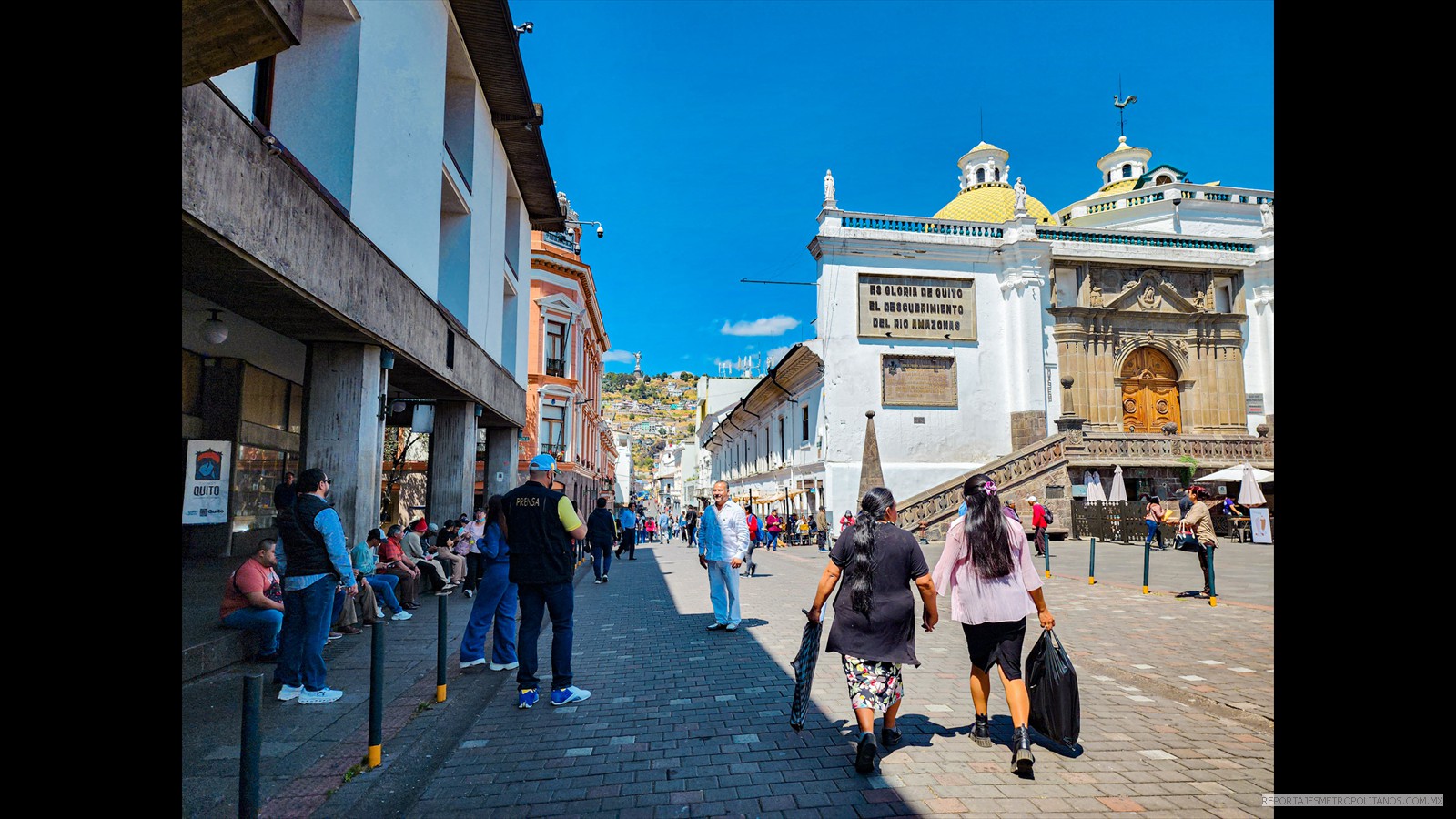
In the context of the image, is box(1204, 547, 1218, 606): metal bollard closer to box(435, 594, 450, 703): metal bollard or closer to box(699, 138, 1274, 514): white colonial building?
box(435, 594, 450, 703): metal bollard

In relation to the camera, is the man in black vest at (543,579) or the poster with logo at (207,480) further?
the poster with logo at (207,480)

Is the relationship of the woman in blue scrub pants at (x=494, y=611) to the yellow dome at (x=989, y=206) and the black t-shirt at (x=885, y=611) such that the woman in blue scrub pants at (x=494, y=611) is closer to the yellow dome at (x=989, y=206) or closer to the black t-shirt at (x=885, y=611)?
the black t-shirt at (x=885, y=611)

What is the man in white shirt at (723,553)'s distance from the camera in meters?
9.07

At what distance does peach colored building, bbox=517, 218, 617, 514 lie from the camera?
29375 millimetres

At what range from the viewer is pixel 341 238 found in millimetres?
7312

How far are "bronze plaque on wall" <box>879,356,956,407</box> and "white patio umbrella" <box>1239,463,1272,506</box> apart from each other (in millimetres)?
11647

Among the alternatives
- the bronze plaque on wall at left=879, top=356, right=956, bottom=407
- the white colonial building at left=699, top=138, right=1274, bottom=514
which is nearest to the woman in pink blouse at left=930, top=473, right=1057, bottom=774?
the white colonial building at left=699, top=138, right=1274, bottom=514

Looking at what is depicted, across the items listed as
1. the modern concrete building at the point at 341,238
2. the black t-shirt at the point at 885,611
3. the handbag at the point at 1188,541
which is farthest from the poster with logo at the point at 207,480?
the handbag at the point at 1188,541

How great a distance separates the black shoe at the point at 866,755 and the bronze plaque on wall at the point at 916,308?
81.0 feet

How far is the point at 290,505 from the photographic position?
19.8 ft

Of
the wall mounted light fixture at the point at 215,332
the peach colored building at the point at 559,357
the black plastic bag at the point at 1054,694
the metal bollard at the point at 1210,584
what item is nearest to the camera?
the black plastic bag at the point at 1054,694
